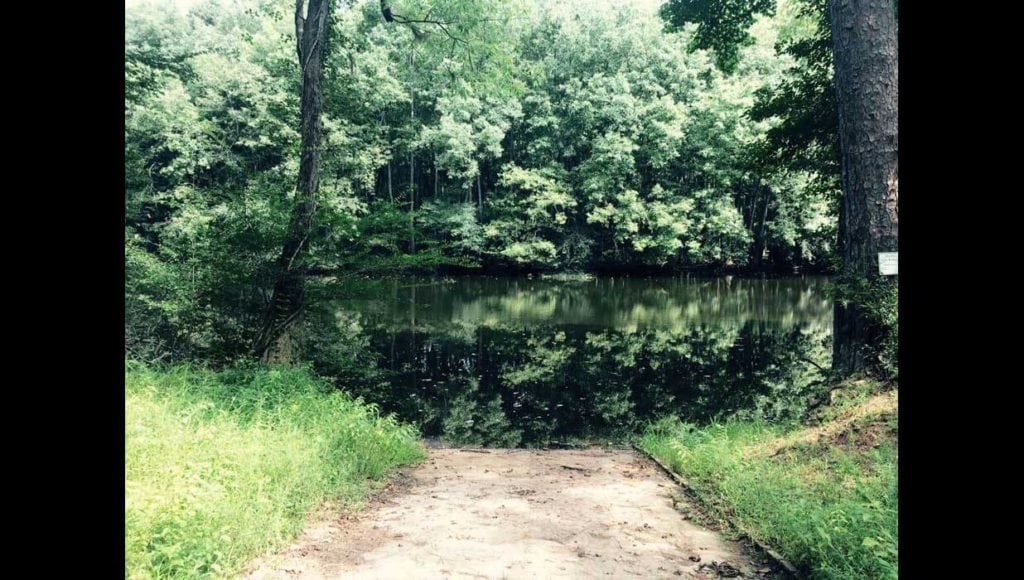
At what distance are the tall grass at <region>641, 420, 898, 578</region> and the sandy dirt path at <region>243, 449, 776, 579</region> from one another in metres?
0.26

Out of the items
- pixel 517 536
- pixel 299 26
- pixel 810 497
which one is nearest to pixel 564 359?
pixel 299 26

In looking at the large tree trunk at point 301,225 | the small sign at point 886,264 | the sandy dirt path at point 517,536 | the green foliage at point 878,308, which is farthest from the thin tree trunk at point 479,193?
the small sign at point 886,264

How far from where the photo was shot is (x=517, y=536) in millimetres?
4031

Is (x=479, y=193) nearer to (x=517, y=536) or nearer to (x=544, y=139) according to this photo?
(x=544, y=139)

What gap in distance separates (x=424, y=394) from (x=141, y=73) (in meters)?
8.71

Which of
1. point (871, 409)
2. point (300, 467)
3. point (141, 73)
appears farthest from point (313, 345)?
point (141, 73)

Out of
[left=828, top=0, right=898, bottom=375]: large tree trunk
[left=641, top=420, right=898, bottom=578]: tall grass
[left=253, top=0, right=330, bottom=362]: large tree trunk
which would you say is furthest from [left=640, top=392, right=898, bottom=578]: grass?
[left=253, top=0, right=330, bottom=362]: large tree trunk

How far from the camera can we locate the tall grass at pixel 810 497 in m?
3.29

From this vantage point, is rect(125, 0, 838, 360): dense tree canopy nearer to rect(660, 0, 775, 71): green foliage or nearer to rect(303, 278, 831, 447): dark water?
rect(303, 278, 831, 447): dark water

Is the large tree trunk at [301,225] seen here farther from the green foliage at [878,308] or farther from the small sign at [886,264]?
the small sign at [886,264]

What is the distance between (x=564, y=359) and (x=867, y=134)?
30.6ft
